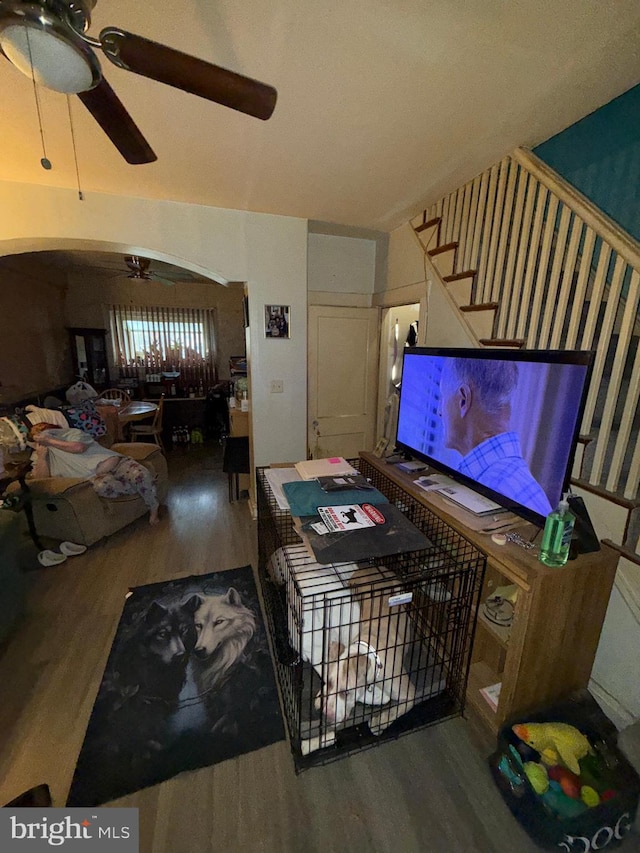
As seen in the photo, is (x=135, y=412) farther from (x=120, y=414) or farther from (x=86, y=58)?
(x=86, y=58)

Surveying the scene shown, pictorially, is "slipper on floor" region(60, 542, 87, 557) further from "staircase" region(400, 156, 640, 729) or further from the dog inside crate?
"staircase" region(400, 156, 640, 729)

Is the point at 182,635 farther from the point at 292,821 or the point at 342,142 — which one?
the point at 342,142

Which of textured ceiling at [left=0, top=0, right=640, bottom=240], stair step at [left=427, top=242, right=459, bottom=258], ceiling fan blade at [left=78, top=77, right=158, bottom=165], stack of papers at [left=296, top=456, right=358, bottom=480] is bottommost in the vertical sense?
stack of papers at [left=296, top=456, right=358, bottom=480]

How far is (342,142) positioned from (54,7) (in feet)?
4.06

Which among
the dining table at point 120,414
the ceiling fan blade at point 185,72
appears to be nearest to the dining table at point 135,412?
the dining table at point 120,414

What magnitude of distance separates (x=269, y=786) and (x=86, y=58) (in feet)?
7.67

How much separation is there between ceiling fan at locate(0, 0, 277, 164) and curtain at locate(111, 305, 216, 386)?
5.46 meters

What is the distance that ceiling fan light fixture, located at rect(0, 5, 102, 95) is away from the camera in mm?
841

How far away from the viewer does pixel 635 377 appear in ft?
4.35

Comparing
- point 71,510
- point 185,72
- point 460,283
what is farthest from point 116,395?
point 185,72

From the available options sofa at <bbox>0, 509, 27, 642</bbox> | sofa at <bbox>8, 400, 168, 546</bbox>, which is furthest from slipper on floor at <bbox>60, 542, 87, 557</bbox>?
sofa at <bbox>0, 509, 27, 642</bbox>

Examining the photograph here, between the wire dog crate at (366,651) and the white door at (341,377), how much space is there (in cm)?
196

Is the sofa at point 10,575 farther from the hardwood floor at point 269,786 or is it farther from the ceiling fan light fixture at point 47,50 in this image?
the ceiling fan light fixture at point 47,50

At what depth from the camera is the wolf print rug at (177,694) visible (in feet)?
4.25
